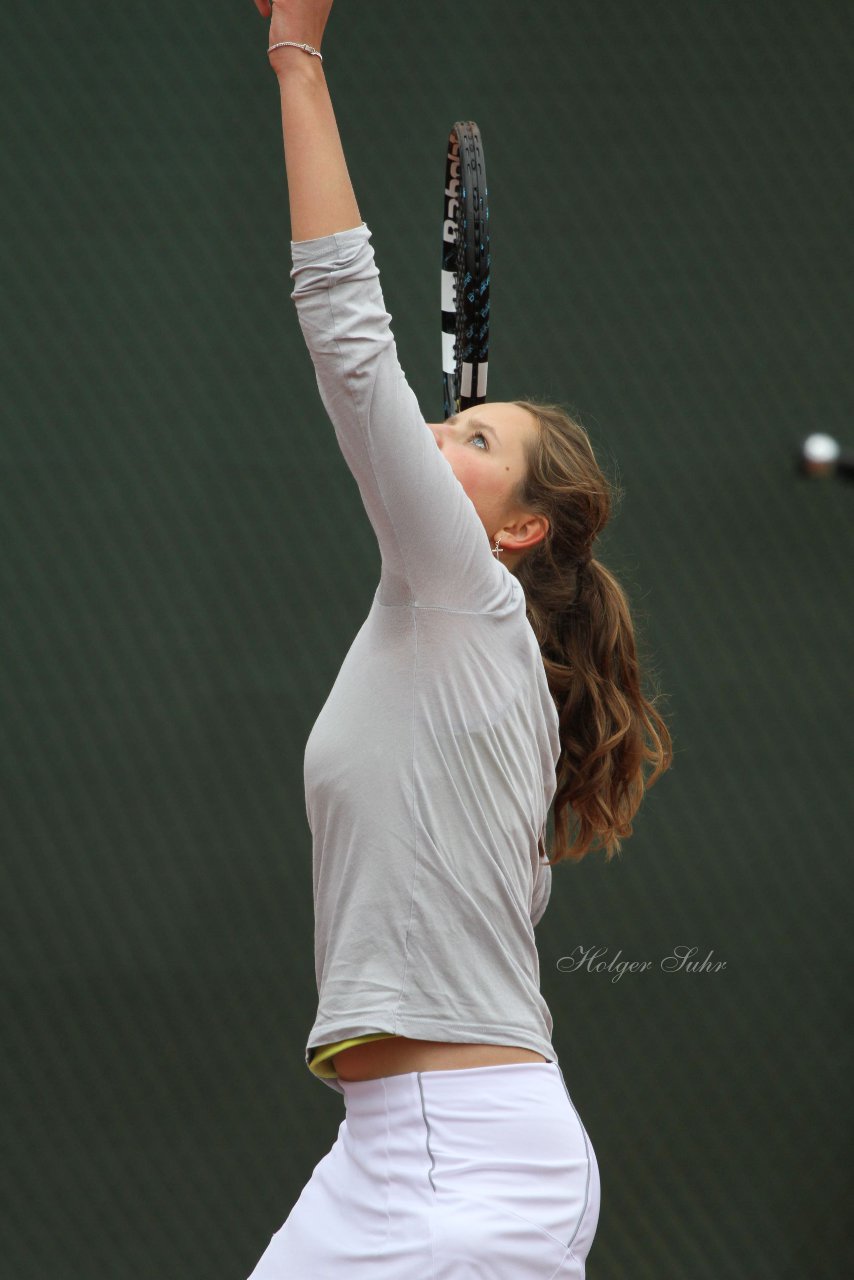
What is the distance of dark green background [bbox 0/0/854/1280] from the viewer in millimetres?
2229

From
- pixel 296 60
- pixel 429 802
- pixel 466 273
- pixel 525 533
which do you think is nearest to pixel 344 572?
pixel 466 273

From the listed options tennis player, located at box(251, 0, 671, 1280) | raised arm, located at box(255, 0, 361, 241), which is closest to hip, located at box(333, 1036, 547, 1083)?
tennis player, located at box(251, 0, 671, 1280)

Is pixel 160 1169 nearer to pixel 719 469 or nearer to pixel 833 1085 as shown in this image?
pixel 833 1085

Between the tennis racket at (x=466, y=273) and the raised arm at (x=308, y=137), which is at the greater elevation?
the raised arm at (x=308, y=137)

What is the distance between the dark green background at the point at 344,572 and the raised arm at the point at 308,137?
1.28 m

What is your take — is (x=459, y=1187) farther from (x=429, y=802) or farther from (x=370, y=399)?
(x=370, y=399)

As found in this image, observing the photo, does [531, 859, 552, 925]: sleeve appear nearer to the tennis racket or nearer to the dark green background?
the tennis racket

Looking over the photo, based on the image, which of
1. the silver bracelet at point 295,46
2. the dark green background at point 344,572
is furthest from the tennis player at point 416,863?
the dark green background at point 344,572

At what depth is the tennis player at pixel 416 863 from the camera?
1001mm

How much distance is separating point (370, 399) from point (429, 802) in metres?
0.31

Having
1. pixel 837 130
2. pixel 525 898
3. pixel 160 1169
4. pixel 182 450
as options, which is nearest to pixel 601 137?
pixel 837 130

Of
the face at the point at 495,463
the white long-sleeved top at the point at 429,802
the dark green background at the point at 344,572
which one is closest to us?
the white long-sleeved top at the point at 429,802

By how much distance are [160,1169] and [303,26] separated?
1757mm

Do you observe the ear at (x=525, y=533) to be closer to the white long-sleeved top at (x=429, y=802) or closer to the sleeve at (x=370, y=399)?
the white long-sleeved top at (x=429, y=802)
